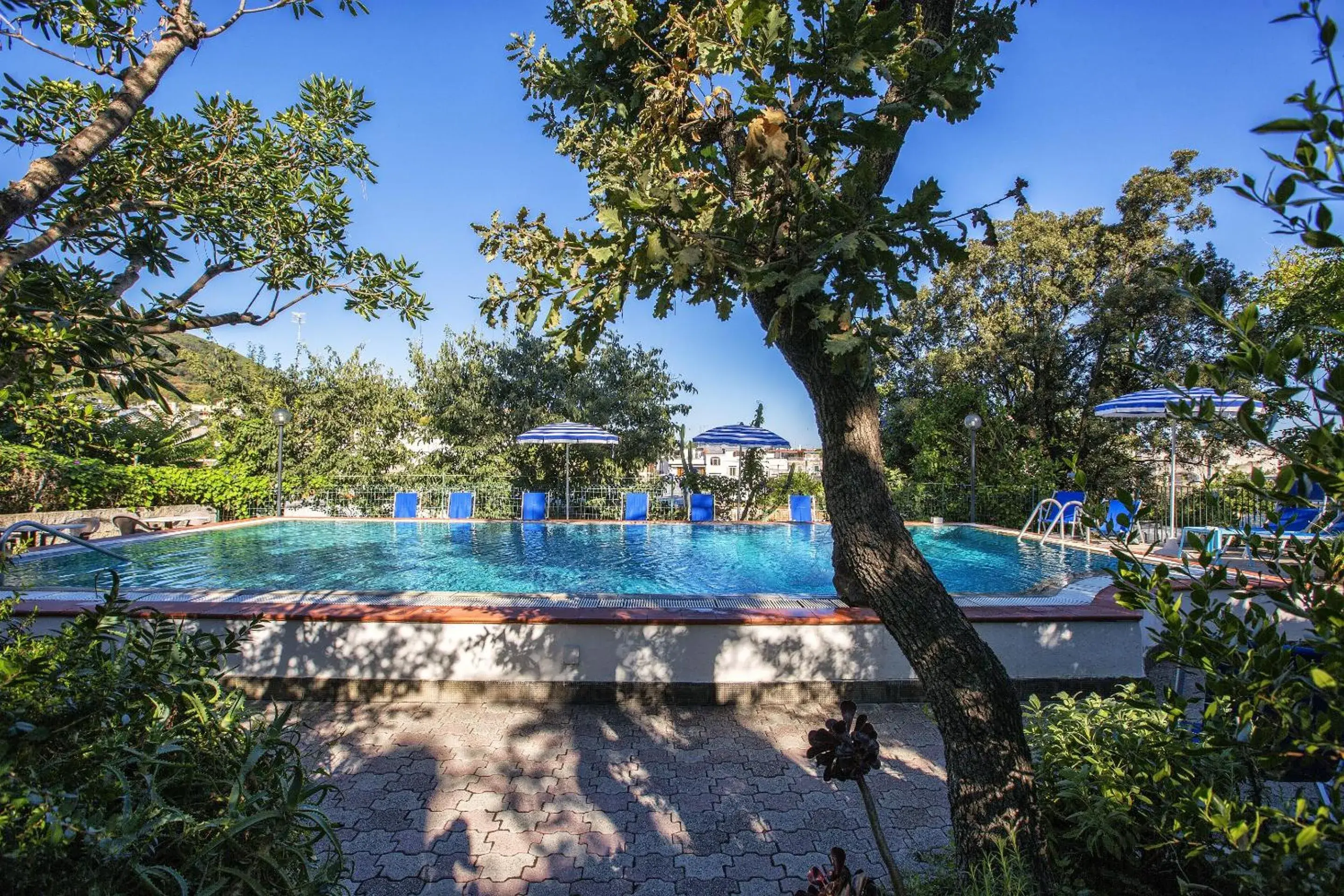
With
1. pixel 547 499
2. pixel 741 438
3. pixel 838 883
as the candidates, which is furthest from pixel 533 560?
pixel 838 883

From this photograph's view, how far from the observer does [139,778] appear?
5.04 feet

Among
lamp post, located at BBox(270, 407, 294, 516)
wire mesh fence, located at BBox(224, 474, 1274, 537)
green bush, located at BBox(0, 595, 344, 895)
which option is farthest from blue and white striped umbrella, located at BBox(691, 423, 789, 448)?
green bush, located at BBox(0, 595, 344, 895)

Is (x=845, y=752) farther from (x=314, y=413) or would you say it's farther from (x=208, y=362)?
(x=208, y=362)

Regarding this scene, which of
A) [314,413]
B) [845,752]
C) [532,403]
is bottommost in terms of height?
[845,752]

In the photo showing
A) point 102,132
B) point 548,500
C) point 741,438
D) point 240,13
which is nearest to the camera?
point 102,132

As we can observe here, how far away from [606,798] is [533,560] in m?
8.32

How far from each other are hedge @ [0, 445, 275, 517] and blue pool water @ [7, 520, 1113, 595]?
5.26 ft

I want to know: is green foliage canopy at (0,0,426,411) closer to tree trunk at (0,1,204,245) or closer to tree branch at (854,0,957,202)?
tree trunk at (0,1,204,245)

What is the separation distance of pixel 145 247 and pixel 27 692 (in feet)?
6.90

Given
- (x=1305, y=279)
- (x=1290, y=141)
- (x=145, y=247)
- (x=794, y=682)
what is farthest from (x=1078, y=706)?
(x=1305, y=279)

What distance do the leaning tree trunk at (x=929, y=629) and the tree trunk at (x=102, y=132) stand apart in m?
2.53

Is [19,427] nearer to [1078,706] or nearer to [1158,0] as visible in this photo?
[1078,706]

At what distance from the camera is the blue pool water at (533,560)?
9.35 metres

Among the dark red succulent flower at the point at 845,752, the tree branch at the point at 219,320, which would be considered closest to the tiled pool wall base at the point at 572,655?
the tree branch at the point at 219,320
